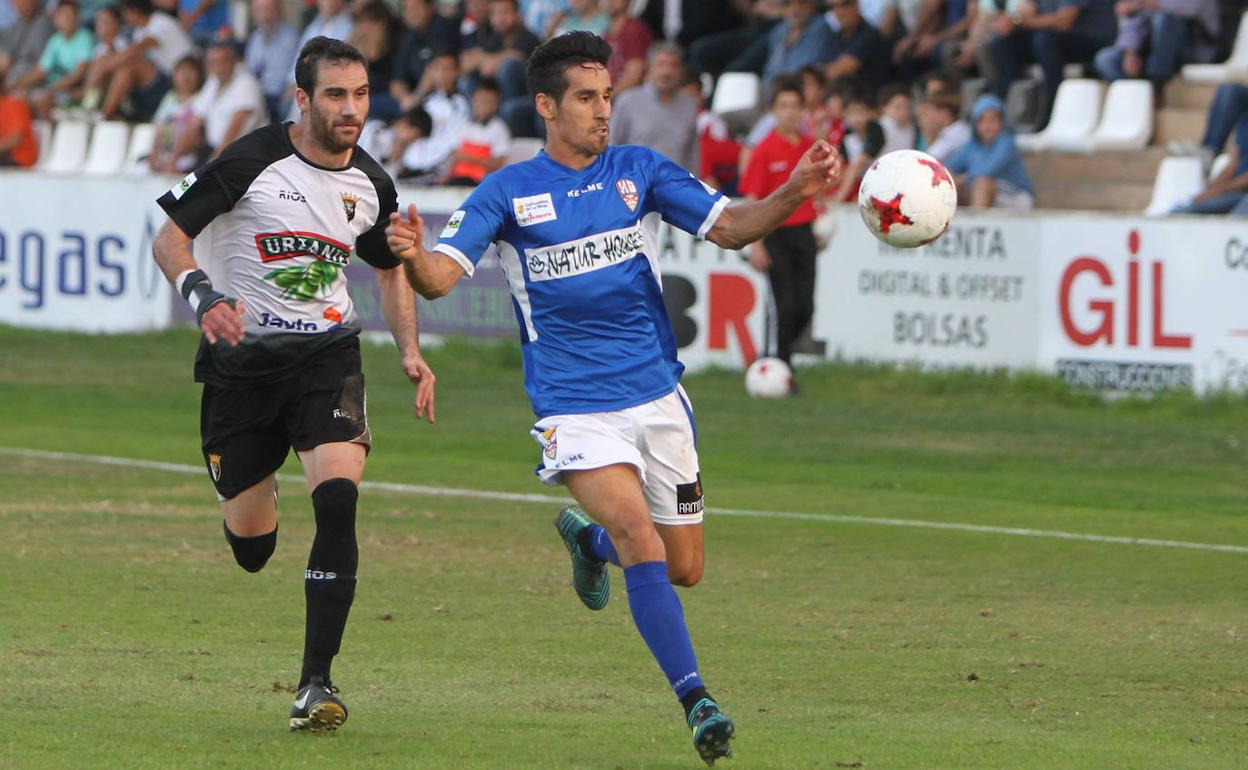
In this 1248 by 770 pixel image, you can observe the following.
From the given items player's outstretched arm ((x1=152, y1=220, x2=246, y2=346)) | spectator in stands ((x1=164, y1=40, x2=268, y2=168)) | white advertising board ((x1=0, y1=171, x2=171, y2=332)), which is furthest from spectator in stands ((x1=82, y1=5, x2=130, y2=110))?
player's outstretched arm ((x1=152, y1=220, x2=246, y2=346))

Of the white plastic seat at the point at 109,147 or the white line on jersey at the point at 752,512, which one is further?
the white plastic seat at the point at 109,147

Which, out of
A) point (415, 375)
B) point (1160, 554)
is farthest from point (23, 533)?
point (1160, 554)

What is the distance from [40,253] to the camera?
22922mm

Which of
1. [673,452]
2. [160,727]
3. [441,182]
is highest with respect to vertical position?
[441,182]

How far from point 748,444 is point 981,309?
284 centimetres

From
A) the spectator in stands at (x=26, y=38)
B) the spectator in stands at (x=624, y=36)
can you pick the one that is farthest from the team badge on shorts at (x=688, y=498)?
the spectator in stands at (x=26, y=38)

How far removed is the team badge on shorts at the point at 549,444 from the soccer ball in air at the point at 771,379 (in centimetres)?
1049

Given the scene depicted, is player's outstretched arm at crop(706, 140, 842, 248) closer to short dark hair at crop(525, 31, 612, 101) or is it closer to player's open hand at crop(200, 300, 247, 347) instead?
short dark hair at crop(525, 31, 612, 101)

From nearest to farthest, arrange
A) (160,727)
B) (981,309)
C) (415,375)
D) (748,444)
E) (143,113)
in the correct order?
(160,727), (415,375), (748,444), (981,309), (143,113)

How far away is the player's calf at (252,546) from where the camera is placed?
8.04m

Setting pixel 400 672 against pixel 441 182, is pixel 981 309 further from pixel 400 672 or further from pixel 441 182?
pixel 400 672

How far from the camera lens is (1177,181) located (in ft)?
59.9

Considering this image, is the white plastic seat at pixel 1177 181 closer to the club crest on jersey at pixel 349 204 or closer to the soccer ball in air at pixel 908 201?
the soccer ball in air at pixel 908 201

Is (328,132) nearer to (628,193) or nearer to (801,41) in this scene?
(628,193)
